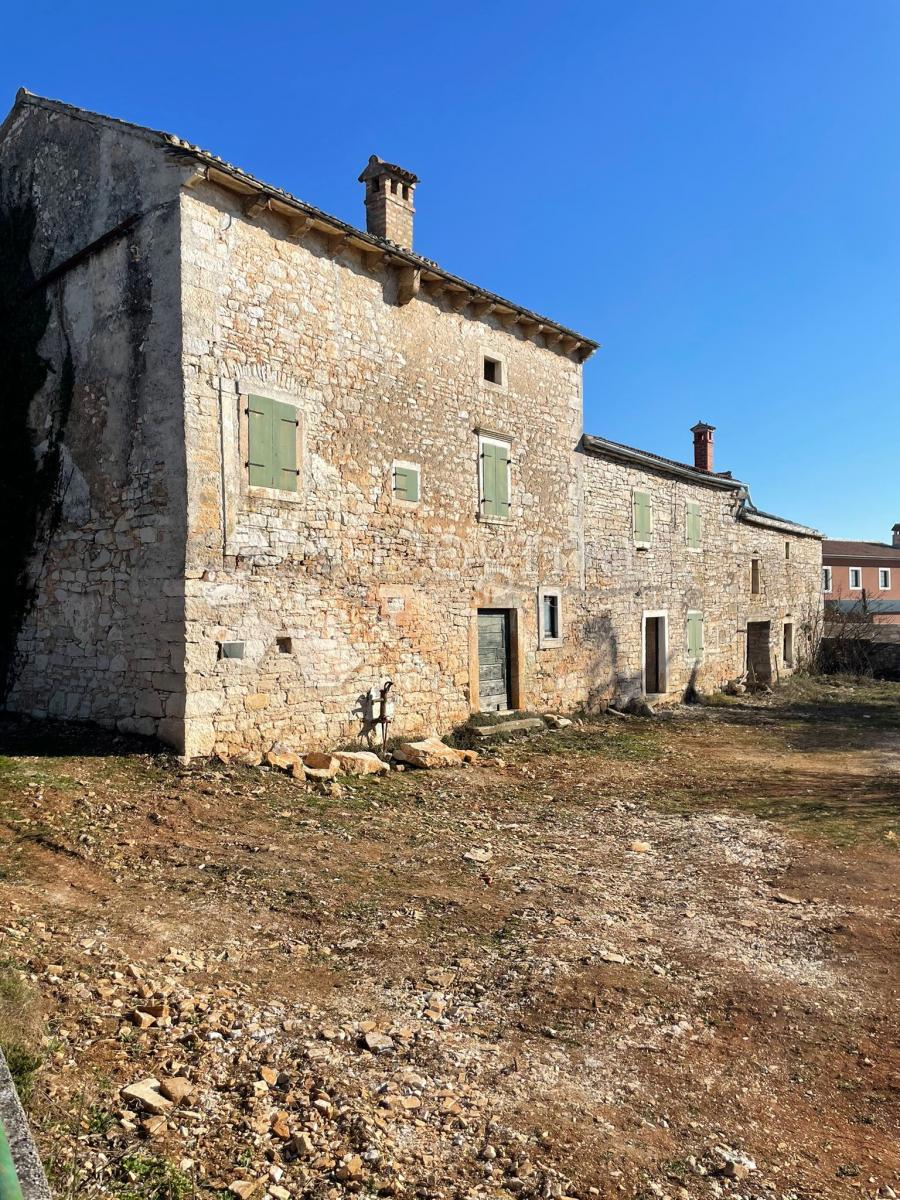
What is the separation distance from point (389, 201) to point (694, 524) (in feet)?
35.2

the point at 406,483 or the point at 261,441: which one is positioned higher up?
the point at 261,441

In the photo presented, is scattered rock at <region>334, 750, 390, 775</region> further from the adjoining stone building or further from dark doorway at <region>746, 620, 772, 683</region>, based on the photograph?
dark doorway at <region>746, 620, 772, 683</region>

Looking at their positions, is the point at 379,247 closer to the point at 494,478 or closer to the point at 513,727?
the point at 494,478

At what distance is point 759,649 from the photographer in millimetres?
22625

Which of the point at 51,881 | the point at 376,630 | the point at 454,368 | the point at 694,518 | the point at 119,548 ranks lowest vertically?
the point at 51,881

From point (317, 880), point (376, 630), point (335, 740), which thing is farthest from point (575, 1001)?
point (376, 630)

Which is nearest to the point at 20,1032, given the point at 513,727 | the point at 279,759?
the point at 279,759

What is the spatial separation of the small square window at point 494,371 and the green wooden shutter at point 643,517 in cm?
498

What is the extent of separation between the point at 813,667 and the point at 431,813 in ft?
68.3

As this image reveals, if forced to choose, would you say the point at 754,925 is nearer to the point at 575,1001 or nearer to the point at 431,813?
the point at 575,1001

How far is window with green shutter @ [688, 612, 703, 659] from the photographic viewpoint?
60.8ft

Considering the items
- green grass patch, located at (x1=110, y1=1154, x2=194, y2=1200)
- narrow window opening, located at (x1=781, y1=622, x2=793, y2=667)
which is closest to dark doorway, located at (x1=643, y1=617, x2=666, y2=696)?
narrow window opening, located at (x1=781, y1=622, x2=793, y2=667)

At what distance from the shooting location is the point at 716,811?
8.59 meters

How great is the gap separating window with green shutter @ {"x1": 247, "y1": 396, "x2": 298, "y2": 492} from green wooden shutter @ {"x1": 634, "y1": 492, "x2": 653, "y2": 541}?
364 inches
